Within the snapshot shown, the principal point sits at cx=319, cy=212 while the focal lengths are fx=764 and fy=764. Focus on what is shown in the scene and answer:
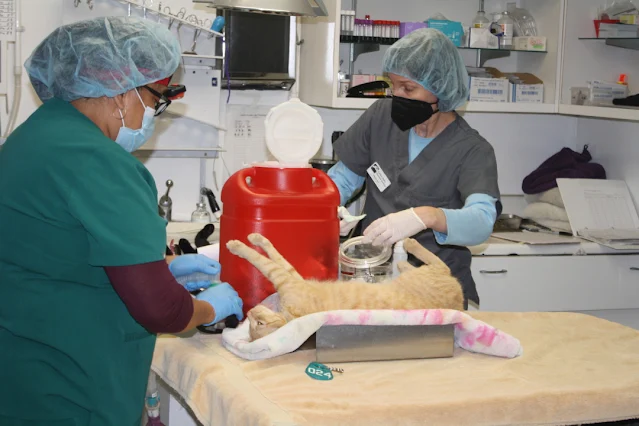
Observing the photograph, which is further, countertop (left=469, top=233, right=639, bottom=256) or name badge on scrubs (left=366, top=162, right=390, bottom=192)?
countertop (left=469, top=233, right=639, bottom=256)

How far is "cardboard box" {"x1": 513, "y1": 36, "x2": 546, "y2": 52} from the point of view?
398cm

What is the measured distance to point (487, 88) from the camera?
3906 mm

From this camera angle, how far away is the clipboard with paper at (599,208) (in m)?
3.82

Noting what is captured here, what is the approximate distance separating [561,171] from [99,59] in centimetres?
308

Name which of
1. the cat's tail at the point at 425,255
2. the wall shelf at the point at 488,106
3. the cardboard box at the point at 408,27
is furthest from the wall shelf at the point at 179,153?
the cat's tail at the point at 425,255

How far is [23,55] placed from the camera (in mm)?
3604

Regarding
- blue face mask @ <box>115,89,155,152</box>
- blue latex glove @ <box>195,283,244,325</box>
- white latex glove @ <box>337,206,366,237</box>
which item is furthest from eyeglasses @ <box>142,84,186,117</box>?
white latex glove @ <box>337,206,366,237</box>

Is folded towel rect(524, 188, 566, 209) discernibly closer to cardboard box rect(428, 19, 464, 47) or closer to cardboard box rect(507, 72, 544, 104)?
cardboard box rect(507, 72, 544, 104)

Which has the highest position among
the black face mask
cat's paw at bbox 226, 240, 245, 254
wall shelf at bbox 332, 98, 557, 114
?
wall shelf at bbox 332, 98, 557, 114

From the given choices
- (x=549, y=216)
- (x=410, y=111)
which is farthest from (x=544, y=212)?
(x=410, y=111)

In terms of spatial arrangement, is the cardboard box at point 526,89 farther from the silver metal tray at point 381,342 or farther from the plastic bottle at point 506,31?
the silver metal tray at point 381,342

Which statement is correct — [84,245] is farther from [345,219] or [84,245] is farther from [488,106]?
[488,106]

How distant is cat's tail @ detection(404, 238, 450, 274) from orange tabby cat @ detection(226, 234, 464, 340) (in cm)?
5

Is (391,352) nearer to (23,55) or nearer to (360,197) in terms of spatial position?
(360,197)
